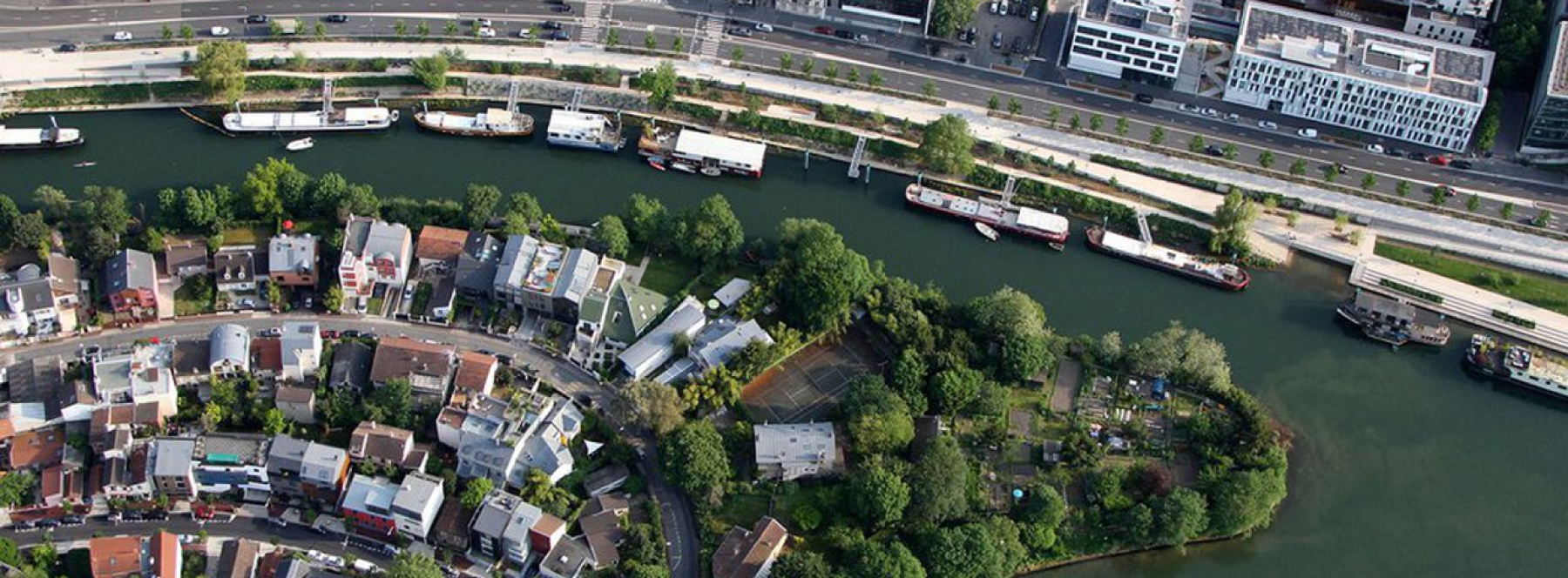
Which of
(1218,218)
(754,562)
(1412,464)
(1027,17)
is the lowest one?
(754,562)

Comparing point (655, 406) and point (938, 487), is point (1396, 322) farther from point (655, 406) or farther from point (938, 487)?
point (655, 406)

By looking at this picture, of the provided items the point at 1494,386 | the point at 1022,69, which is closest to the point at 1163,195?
the point at 1022,69

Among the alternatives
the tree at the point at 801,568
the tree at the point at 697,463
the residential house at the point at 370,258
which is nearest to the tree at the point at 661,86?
the residential house at the point at 370,258

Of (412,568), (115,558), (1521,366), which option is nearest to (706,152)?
(412,568)

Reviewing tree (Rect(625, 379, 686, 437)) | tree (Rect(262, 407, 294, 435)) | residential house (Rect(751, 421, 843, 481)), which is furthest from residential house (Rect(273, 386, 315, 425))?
residential house (Rect(751, 421, 843, 481))

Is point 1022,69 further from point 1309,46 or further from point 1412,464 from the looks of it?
point 1412,464

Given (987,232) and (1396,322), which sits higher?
(987,232)
